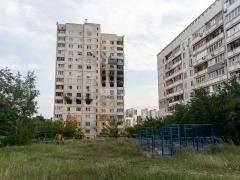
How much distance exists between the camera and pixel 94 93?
95250 mm

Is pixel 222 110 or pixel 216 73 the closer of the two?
pixel 222 110

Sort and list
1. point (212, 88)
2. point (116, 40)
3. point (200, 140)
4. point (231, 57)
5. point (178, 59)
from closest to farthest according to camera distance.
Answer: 1. point (200, 140)
2. point (231, 57)
3. point (212, 88)
4. point (178, 59)
5. point (116, 40)

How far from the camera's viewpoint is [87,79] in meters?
95.8

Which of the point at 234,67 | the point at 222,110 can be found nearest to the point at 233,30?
the point at 234,67

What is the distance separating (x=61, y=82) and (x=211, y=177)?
8411cm

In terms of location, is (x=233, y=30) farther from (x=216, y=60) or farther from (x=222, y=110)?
(x=222, y=110)

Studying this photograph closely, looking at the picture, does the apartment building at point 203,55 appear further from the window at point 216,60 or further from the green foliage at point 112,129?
the green foliage at point 112,129

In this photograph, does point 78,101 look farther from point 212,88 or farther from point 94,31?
point 212,88

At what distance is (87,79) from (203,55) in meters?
45.2

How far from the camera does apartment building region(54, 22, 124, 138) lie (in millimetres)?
92500

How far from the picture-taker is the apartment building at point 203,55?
158 feet

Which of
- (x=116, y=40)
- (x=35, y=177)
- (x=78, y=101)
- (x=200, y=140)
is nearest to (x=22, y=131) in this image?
(x=200, y=140)

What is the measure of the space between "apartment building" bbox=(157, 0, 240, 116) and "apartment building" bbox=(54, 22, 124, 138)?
22.1 m

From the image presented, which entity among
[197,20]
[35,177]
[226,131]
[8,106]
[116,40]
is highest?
[116,40]
